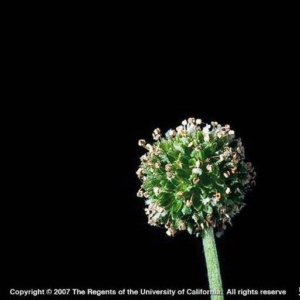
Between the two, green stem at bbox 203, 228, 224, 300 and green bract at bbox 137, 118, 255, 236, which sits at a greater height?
green bract at bbox 137, 118, 255, 236

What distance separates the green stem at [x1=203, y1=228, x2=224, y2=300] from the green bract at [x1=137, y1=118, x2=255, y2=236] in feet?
0.22

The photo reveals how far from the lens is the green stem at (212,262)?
4.45 m

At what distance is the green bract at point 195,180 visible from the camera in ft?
14.4

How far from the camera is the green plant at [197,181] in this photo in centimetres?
439

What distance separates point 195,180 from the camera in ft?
14.3

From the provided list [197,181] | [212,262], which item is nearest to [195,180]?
[197,181]

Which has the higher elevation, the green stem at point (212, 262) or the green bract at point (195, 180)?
the green bract at point (195, 180)

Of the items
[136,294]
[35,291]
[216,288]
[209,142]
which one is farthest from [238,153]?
[35,291]

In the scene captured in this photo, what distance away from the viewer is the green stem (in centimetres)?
445

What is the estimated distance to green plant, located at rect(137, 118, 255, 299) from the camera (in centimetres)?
439

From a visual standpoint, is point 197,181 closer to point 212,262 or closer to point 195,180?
point 195,180

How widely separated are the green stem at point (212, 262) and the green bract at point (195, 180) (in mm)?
68

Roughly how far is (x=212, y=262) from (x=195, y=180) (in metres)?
0.60

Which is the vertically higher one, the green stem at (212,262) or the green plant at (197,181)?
the green plant at (197,181)
